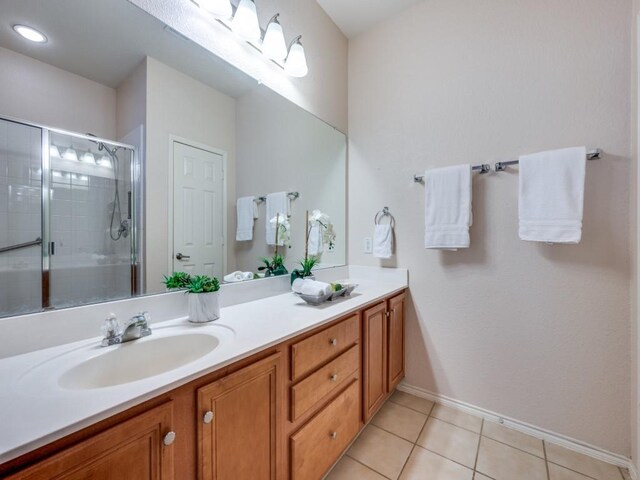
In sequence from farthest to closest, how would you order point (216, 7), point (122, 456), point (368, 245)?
point (368, 245)
point (216, 7)
point (122, 456)

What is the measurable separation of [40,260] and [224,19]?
1.29 meters

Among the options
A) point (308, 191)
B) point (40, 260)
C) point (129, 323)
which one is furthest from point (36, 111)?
point (308, 191)

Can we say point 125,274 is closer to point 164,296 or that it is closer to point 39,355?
point 164,296

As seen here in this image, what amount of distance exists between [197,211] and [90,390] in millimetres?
825

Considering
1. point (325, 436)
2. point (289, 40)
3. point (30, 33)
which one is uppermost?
point (289, 40)

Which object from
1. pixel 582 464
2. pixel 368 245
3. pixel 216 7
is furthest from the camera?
pixel 368 245

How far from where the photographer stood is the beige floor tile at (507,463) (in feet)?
4.17

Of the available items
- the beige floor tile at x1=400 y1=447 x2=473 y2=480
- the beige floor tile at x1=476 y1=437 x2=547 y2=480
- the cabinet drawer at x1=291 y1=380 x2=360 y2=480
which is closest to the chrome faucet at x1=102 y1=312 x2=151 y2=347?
the cabinet drawer at x1=291 y1=380 x2=360 y2=480

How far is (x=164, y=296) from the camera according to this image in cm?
110

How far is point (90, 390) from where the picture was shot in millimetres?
592

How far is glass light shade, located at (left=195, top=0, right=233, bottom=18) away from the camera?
3.98ft

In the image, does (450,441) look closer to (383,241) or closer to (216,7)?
(383,241)

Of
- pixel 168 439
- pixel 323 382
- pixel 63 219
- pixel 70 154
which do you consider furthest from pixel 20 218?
pixel 323 382

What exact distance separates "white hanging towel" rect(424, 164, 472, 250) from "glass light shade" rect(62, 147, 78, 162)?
172 centimetres
